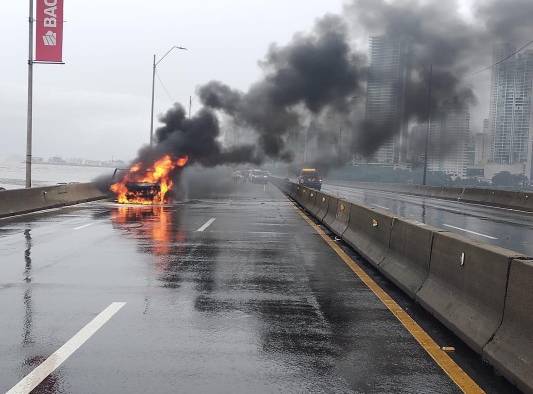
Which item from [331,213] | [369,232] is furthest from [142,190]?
[369,232]

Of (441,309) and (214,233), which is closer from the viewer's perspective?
(441,309)

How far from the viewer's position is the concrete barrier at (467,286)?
489cm

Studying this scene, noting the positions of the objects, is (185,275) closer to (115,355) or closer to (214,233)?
(115,355)

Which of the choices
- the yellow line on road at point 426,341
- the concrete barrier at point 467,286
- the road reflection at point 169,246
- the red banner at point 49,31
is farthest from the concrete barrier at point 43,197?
the concrete barrier at point 467,286

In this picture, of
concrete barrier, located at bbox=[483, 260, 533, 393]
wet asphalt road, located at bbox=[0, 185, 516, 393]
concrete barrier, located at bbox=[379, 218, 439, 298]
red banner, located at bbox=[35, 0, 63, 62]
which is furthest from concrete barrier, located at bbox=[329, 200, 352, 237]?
red banner, located at bbox=[35, 0, 63, 62]

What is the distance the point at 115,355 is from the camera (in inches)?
187

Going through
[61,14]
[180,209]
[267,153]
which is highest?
[61,14]

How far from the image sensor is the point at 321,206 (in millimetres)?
18969

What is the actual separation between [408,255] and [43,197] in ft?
55.4

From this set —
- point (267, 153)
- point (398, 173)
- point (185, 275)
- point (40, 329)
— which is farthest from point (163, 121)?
point (398, 173)

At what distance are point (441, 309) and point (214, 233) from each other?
28.9 feet

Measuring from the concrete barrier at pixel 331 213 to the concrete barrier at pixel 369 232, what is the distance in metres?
2.48

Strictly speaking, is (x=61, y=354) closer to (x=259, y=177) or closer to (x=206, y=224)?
(x=206, y=224)

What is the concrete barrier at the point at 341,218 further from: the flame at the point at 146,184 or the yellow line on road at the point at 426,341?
the flame at the point at 146,184
